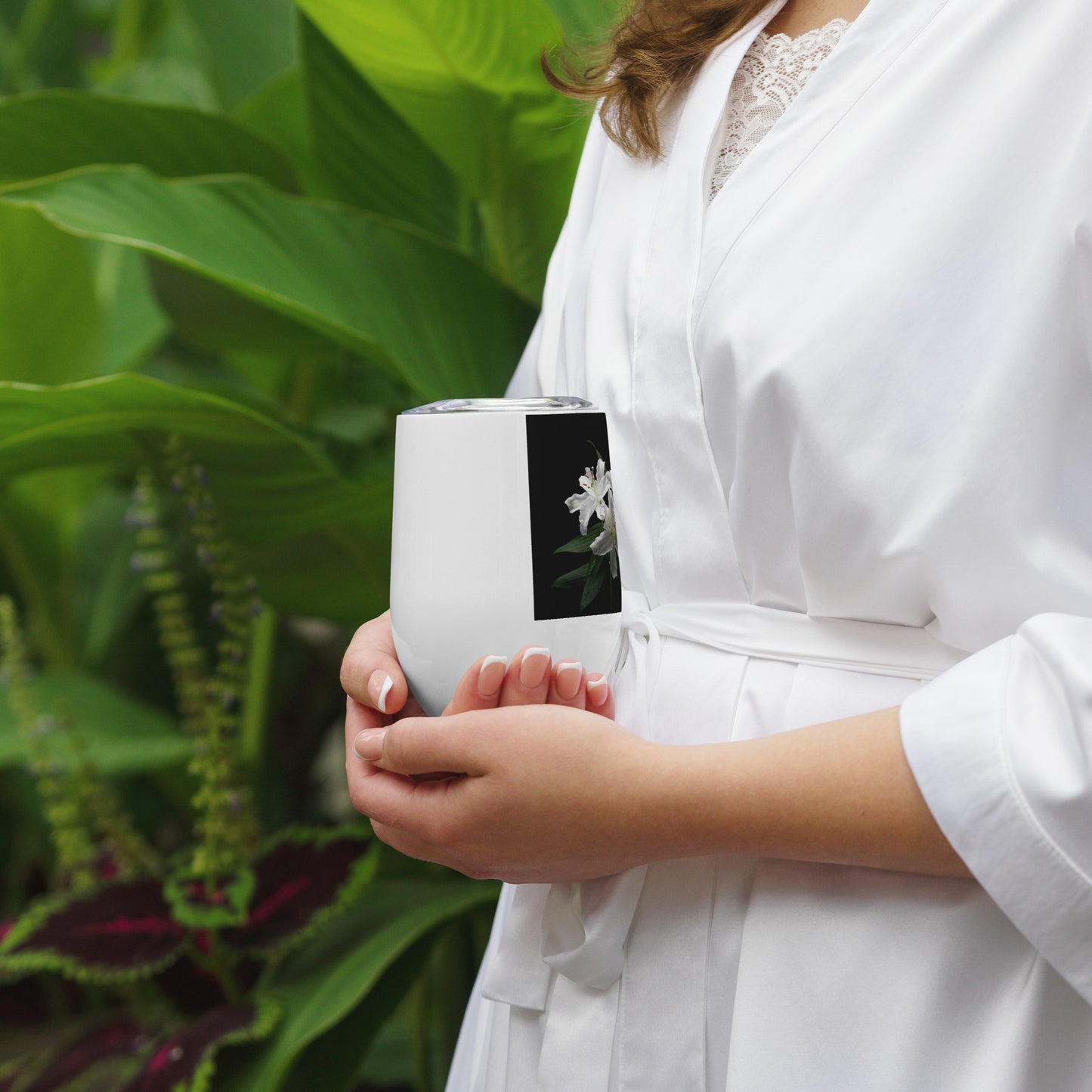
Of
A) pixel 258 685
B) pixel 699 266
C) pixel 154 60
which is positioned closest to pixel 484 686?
pixel 699 266

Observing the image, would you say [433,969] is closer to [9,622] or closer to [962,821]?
[9,622]

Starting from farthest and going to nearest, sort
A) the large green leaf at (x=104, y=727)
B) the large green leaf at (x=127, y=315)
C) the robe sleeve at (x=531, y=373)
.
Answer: the large green leaf at (x=127, y=315)
the large green leaf at (x=104, y=727)
the robe sleeve at (x=531, y=373)

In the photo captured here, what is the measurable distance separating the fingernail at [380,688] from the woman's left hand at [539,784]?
0.10ft

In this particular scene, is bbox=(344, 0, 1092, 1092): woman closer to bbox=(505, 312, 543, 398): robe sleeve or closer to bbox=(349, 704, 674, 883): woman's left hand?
bbox=(349, 704, 674, 883): woman's left hand

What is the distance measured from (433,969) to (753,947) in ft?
2.91

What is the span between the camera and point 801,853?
1.38 feet

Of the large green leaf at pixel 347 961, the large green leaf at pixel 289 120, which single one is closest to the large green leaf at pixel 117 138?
the large green leaf at pixel 289 120

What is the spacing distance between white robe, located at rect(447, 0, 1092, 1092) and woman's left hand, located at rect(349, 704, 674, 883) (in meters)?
0.06

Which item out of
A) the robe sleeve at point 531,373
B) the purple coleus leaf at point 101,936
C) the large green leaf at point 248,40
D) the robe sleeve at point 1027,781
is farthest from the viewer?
the large green leaf at point 248,40

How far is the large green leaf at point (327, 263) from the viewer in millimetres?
783

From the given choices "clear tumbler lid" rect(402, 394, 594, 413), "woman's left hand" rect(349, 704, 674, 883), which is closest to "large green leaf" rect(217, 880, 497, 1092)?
"woman's left hand" rect(349, 704, 674, 883)

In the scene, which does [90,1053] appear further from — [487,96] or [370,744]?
[487,96]

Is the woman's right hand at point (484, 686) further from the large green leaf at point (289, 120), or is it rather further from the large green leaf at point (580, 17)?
the large green leaf at point (289, 120)

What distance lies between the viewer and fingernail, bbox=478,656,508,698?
16.6 inches
